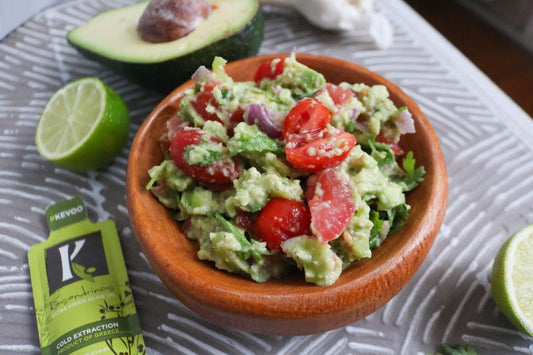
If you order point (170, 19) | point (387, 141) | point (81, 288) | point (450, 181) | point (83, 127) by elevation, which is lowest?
point (81, 288)

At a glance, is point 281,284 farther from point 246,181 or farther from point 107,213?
point 107,213

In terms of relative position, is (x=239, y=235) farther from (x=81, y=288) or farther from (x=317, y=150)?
(x=81, y=288)

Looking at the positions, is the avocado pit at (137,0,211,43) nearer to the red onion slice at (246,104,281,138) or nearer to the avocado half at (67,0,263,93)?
the avocado half at (67,0,263,93)

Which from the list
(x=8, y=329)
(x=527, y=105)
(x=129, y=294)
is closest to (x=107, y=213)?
(x=129, y=294)

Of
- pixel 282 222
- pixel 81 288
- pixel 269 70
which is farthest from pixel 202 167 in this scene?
pixel 81 288

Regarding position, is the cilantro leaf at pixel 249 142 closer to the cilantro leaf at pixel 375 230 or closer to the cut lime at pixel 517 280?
the cilantro leaf at pixel 375 230

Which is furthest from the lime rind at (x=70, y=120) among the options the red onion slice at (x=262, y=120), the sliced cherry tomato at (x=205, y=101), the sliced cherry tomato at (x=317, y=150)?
the sliced cherry tomato at (x=317, y=150)
